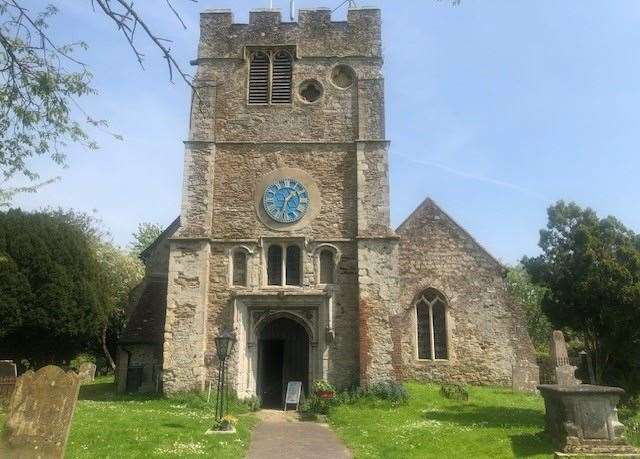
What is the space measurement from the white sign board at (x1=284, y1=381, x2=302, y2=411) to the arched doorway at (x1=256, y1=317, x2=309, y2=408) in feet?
2.18

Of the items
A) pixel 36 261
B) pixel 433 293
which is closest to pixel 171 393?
pixel 36 261

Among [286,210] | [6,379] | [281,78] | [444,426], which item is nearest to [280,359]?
[286,210]

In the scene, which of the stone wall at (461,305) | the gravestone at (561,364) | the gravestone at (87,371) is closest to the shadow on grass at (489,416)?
the gravestone at (561,364)

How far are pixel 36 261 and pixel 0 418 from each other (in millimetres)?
9293

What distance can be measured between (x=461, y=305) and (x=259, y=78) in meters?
11.0

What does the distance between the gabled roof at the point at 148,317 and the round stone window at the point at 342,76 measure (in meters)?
10.1

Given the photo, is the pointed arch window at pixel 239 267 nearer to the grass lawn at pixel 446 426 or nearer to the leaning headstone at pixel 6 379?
the grass lawn at pixel 446 426

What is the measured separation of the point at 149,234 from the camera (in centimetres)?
4909

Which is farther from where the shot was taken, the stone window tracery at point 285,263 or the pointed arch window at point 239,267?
the stone window tracery at point 285,263

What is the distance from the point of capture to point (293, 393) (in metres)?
16.8

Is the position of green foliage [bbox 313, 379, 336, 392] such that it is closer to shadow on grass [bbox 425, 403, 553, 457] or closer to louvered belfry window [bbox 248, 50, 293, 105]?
shadow on grass [bbox 425, 403, 553, 457]

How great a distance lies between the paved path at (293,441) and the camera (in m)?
9.82

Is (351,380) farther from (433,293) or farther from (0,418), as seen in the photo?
(0,418)

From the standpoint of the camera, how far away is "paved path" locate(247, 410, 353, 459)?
9820 mm
